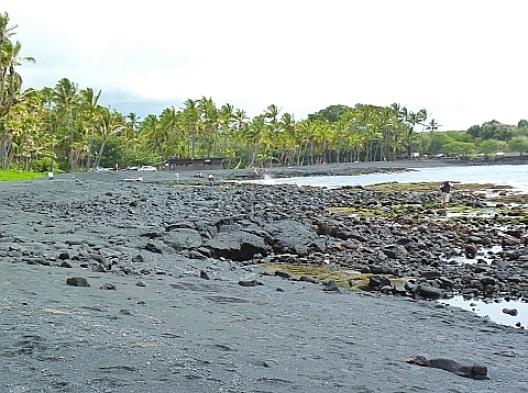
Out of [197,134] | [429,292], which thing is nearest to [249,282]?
[429,292]

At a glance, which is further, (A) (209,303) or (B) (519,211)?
(B) (519,211)

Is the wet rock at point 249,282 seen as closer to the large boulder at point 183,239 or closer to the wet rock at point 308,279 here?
the wet rock at point 308,279

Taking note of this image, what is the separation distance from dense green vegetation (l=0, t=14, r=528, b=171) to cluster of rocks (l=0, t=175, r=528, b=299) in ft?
120

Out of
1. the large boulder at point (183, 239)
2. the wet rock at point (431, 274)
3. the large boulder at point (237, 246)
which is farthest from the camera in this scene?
the large boulder at point (237, 246)

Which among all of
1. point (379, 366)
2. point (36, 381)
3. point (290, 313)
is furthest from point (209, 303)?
point (36, 381)

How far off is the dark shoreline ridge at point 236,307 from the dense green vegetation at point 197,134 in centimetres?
4168

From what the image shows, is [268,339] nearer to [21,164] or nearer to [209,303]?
[209,303]

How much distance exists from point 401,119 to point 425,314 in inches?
4750

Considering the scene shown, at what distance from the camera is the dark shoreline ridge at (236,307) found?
4801 millimetres

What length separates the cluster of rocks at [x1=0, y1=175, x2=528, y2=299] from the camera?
35.6 feet

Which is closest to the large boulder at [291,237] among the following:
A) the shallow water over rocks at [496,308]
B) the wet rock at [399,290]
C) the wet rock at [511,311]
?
the wet rock at [399,290]

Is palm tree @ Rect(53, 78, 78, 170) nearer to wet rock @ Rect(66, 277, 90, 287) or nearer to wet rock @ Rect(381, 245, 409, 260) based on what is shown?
wet rock @ Rect(381, 245, 409, 260)

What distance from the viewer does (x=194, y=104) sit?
9325 centimetres

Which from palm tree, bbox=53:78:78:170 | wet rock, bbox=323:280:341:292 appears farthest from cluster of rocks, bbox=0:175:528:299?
palm tree, bbox=53:78:78:170
